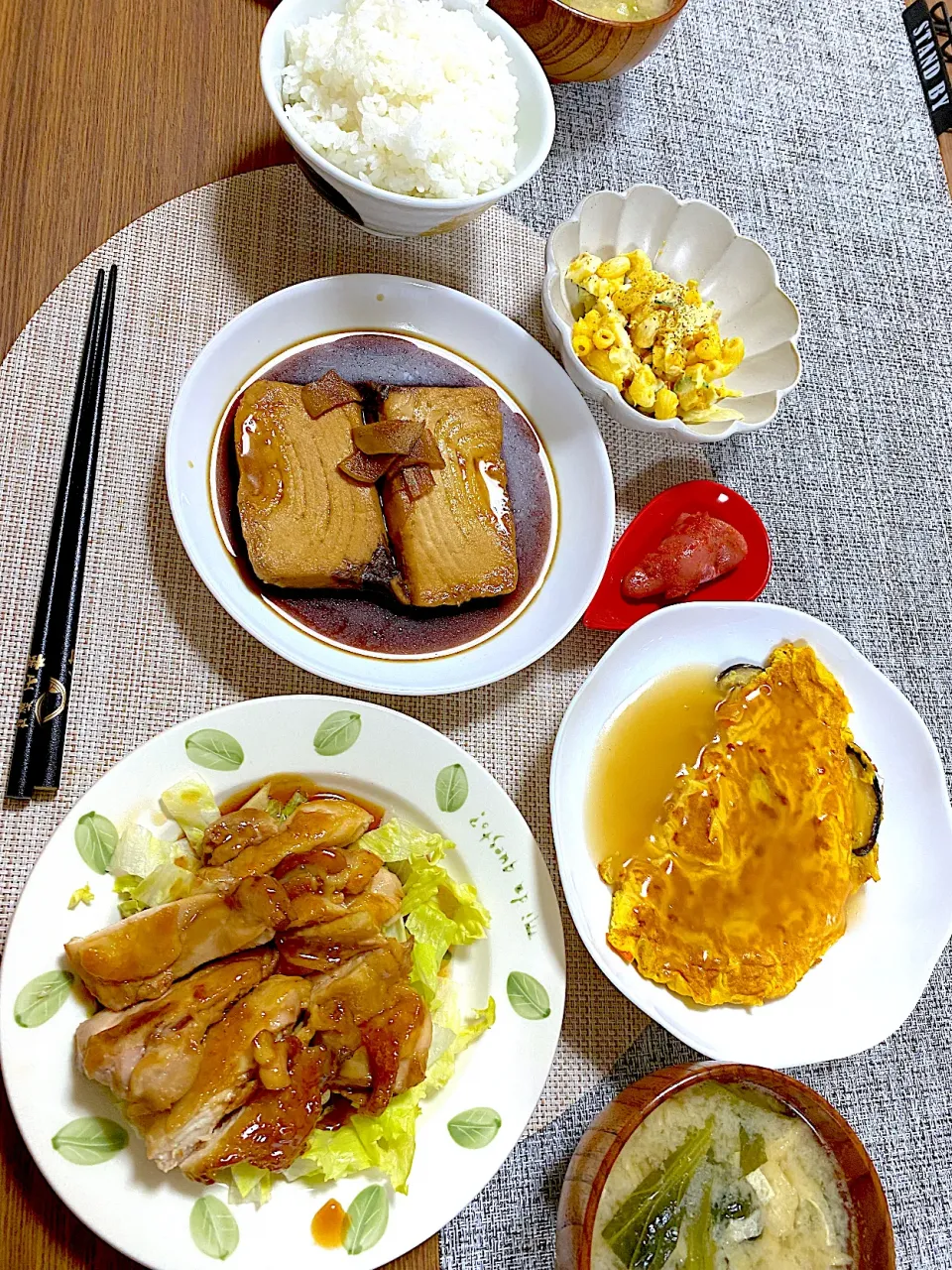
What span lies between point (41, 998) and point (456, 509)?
111 cm

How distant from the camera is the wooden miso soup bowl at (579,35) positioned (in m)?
2.00

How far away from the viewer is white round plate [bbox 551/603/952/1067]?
Answer: 175 centimetres

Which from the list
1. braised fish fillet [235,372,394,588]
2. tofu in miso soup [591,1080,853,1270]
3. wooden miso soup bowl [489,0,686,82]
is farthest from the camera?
wooden miso soup bowl [489,0,686,82]

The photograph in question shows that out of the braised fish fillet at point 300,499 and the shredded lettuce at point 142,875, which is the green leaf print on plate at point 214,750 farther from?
the braised fish fillet at point 300,499

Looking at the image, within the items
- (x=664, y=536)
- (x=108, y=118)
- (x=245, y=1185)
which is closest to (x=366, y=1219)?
(x=245, y=1185)

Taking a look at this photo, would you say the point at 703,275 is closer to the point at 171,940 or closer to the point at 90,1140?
the point at 171,940

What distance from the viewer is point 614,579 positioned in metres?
1.97

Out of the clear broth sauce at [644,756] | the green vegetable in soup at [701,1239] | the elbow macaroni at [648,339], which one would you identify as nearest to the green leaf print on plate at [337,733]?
the clear broth sauce at [644,756]

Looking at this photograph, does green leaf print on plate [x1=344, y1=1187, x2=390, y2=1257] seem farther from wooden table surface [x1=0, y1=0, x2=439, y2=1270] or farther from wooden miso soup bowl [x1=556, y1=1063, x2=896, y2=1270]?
wooden table surface [x1=0, y1=0, x2=439, y2=1270]

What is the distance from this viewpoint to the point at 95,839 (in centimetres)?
150

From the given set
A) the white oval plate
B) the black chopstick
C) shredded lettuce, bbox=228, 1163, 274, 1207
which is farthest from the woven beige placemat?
shredded lettuce, bbox=228, 1163, 274, 1207

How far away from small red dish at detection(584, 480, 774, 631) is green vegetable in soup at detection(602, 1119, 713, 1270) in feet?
3.22

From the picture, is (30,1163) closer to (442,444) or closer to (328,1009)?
(328,1009)

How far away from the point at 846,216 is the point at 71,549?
87.7 inches
